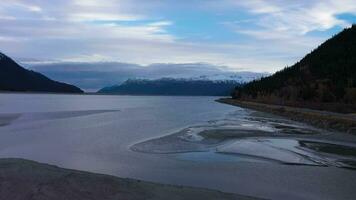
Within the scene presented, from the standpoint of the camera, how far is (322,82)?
89.6 meters

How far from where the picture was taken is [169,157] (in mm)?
22109

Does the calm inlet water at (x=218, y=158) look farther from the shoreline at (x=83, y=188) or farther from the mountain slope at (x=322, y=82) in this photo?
the mountain slope at (x=322, y=82)

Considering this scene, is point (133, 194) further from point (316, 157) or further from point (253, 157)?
point (316, 157)

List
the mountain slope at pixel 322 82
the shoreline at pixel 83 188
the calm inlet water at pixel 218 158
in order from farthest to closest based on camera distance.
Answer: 1. the mountain slope at pixel 322 82
2. the calm inlet water at pixel 218 158
3. the shoreline at pixel 83 188

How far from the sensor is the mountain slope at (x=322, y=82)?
2955 inches

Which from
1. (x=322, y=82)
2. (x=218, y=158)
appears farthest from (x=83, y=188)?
(x=322, y=82)

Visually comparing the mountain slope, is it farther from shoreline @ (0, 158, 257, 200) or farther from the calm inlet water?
shoreline @ (0, 158, 257, 200)

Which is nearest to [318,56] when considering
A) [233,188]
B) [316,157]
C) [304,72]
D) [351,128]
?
[304,72]

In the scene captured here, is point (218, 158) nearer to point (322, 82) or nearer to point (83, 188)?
point (83, 188)

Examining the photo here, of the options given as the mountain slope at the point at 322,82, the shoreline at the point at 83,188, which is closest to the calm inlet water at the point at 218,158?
the shoreline at the point at 83,188

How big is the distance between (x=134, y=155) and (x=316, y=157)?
779 centimetres

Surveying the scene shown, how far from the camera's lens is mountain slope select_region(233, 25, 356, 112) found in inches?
2955

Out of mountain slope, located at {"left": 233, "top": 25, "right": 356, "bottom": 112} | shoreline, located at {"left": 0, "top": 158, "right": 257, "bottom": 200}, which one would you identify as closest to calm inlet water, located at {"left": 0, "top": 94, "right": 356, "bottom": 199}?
shoreline, located at {"left": 0, "top": 158, "right": 257, "bottom": 200}

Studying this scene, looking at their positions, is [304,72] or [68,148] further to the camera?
[304,72]
